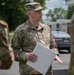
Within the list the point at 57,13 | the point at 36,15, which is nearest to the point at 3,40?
the point at 36,15

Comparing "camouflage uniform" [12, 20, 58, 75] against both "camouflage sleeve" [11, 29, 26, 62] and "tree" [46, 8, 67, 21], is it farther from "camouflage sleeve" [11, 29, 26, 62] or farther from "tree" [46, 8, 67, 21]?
"tree" [46, 8, 67, 21]

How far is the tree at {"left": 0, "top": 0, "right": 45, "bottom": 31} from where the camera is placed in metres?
51.0

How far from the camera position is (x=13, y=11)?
52375 mm

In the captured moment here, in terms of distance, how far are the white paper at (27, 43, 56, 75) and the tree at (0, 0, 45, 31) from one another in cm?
4713

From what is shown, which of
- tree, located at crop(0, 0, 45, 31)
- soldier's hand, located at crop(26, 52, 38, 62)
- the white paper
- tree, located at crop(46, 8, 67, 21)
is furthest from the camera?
tree, located at crop(46, 8, 67, 21)

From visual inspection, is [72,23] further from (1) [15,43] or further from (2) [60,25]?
(2) [60,25]

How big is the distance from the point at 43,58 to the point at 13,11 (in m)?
49.1

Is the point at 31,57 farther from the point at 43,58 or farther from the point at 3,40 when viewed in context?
the point at 3,40

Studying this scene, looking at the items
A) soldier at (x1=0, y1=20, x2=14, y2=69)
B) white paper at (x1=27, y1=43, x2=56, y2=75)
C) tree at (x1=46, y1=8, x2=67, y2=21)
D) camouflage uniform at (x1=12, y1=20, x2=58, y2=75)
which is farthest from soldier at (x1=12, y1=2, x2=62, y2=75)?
tree at (x1=46, y1=8, x2=67, y2=21)

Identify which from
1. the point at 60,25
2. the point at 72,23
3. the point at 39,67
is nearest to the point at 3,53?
the point at 39,67

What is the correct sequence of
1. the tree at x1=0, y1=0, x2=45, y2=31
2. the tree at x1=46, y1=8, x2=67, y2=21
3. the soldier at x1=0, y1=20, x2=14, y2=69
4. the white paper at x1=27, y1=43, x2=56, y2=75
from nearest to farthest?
the soldier at x1=0, y1=20, x2=14, y2=69
the white paper at x1=27, y1=43, x2=56, y2=75
the tree at x1=0, y1=0, x2=45, y2=31
the tree at x1=46, y1=8, x2=67, y2=21

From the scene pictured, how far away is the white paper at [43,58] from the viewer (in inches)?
139

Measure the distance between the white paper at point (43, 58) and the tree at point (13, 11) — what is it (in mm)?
47126

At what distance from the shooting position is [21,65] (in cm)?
402
